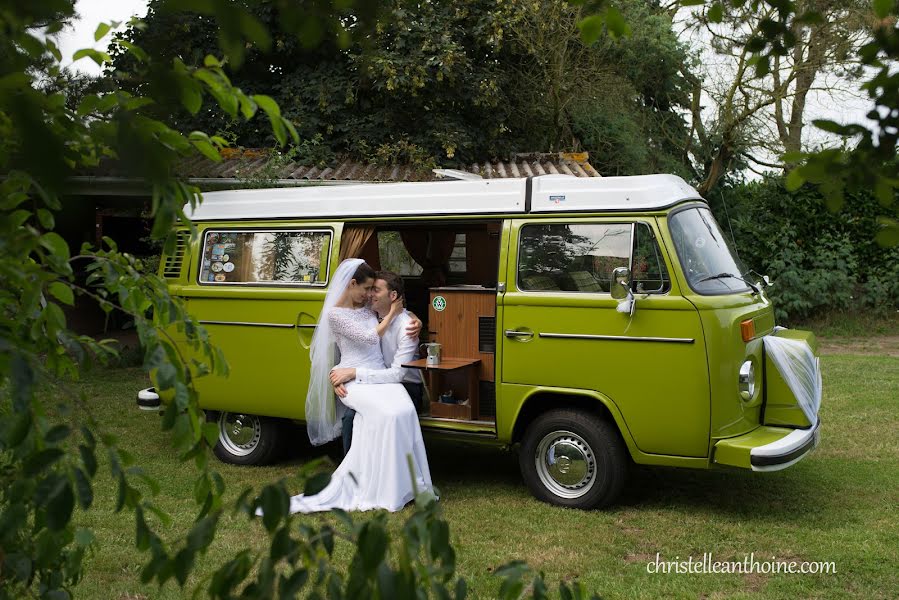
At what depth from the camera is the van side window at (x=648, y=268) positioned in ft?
20.0

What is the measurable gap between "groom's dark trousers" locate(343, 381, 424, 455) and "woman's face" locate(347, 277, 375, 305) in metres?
0.75

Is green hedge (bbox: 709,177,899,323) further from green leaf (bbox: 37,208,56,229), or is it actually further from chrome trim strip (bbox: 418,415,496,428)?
green leaf (bbox: 37,208,56,229)

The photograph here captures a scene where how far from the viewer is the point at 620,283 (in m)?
5.98

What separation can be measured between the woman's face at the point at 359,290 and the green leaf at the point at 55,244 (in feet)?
16.2

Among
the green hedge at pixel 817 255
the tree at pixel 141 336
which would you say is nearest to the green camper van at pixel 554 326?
the tree at pixel 141 336

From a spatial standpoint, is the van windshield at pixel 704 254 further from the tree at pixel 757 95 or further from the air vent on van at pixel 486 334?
the tree at pixel 757 95

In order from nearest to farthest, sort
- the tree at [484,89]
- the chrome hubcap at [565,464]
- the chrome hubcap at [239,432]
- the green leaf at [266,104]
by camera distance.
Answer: the green leaf at [266,104] < the chrome hubcap at [565,464] < the chrome hubcap at [239,432] < the tree at [484,89]

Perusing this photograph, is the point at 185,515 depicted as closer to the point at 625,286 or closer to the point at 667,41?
the point at 625,286

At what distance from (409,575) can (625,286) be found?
4.70 metres

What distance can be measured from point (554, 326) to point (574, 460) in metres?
0.98

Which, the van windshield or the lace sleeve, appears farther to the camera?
the lace sleeve

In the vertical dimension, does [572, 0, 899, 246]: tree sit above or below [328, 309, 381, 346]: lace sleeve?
above

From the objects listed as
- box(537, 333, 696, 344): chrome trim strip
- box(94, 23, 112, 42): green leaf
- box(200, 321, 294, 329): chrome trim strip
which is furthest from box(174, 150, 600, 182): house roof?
box(94, 23, 112, 42): green leaf

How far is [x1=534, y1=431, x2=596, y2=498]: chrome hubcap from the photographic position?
21.0 ft
